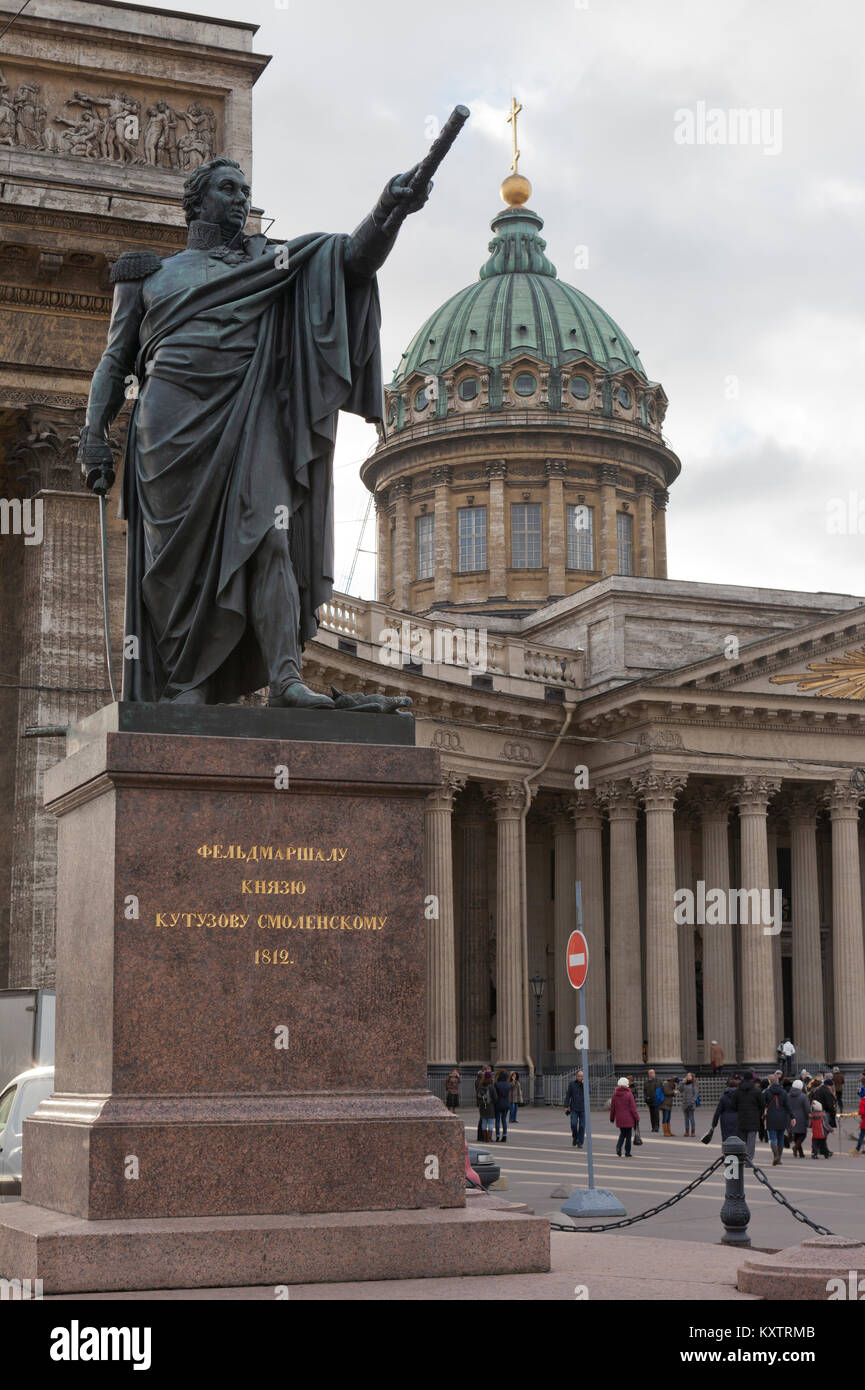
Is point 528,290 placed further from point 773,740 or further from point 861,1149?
point 861,1149

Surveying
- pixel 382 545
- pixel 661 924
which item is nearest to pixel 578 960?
pixel 661 924

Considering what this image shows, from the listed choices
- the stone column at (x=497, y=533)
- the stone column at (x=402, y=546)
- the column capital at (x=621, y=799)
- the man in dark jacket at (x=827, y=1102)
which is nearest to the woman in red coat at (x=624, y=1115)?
the man in dark jacket at (x=827, y=1102)

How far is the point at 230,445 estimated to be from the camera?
867cm

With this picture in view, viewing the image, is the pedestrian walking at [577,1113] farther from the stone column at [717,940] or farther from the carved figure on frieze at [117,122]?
the stone column at [717,940]

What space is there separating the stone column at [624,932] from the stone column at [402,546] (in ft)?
71.7

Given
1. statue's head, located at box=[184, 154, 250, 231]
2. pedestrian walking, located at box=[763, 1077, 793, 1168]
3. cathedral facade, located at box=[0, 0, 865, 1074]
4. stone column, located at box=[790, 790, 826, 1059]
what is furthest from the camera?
stone column, located at box=[790, 790, 826, 1059]

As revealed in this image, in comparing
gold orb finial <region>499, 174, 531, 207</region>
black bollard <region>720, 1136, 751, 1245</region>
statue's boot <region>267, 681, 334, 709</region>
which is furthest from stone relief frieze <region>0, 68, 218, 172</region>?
gold orb finial <region>499, 174, 531, 207</region>

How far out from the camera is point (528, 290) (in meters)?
80.4

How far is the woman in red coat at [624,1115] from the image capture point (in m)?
31.6

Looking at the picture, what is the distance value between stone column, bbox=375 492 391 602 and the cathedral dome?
3.20 m

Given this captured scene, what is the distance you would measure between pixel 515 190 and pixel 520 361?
16527mm

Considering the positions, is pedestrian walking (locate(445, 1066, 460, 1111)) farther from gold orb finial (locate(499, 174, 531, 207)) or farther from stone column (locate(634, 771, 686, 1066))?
gold orb finial (locate(499, 174, 531, 207))

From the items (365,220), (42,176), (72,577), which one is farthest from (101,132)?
(365,220)

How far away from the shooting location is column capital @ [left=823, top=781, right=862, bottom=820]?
5575 cm
